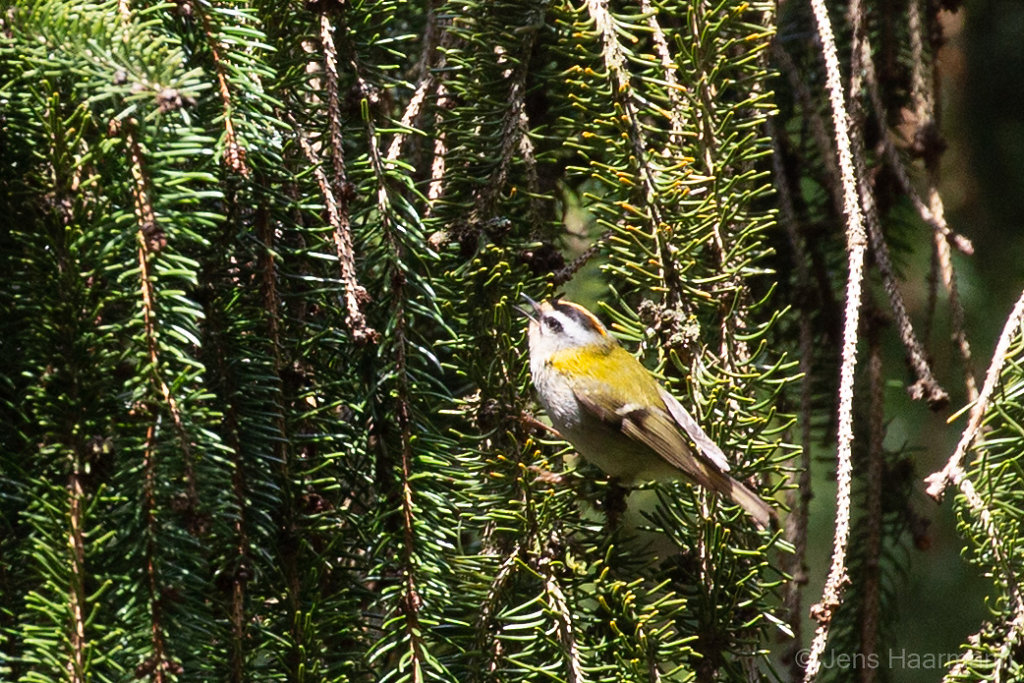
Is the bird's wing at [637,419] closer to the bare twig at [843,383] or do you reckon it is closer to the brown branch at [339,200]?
the bare twig at [843,383]

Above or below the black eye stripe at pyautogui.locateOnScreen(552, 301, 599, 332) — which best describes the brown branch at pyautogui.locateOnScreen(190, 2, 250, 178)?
above

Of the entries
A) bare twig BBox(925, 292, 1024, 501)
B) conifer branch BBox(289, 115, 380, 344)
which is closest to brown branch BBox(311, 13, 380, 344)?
conifer branch BBox(289, 115, 380, 344)

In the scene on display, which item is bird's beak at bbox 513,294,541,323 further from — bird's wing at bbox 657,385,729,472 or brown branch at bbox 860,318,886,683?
brown branch at bbox 860,318,886,683

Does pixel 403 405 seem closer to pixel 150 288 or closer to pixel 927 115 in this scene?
pixel 150 288

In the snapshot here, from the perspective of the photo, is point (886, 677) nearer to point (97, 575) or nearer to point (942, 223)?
point (942, 223)

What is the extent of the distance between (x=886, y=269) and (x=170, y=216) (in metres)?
1.17

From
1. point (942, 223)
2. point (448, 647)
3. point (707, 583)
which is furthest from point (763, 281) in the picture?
point (448, 647)

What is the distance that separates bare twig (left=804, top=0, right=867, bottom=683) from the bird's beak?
49 centimetres

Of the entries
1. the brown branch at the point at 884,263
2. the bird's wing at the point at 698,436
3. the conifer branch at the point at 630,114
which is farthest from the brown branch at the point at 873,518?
the conifer branch at the point at 630,114

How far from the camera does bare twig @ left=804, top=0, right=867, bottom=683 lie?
1.11 m

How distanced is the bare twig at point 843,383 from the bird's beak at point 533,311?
1.59 ft

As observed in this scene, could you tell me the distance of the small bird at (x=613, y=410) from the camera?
1.44 meters

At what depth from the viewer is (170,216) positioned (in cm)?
103

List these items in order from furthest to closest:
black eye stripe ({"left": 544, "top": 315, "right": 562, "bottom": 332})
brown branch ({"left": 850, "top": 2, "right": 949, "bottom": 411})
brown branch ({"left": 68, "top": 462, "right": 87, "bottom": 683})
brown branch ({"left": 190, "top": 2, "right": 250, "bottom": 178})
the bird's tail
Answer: black eye stripe ({"left": 544, "top": 315, "right": 562, "bottom": 332}) < brown branch ({"left": 850, "top": 2, "right": 949, "bottom": 411}) < the bird's tail < brown branch ({"left": 190, "top": 2, "right": 250, "bottom": 178}) < brown branch ({"left": 68, "top": 462, "right": 87, "bottom": 683})
